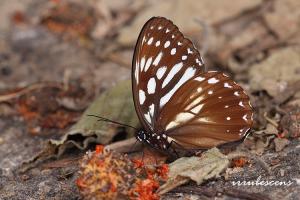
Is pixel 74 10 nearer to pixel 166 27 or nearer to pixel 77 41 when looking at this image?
pixel 77 41

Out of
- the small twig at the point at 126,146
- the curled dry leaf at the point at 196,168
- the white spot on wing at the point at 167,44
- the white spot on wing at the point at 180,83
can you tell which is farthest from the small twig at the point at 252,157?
the white spot on wing at the point at 167,44

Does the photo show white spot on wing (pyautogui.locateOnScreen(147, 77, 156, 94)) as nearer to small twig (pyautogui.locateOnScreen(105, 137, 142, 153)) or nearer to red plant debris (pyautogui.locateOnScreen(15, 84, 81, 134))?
small twig (pyautogui.locateOnScreen(105, 137, 142, 153))

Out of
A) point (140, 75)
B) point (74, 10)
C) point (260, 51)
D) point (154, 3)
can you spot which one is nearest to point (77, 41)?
point (74, 10)

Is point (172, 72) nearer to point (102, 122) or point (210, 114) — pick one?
point (210, 114)

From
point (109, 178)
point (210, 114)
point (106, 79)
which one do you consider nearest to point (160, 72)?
point (210, 114)

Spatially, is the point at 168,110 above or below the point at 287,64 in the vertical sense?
below

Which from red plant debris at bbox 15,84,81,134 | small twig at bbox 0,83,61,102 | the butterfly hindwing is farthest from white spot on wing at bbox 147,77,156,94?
small twig at bbox 0,83,61,102
